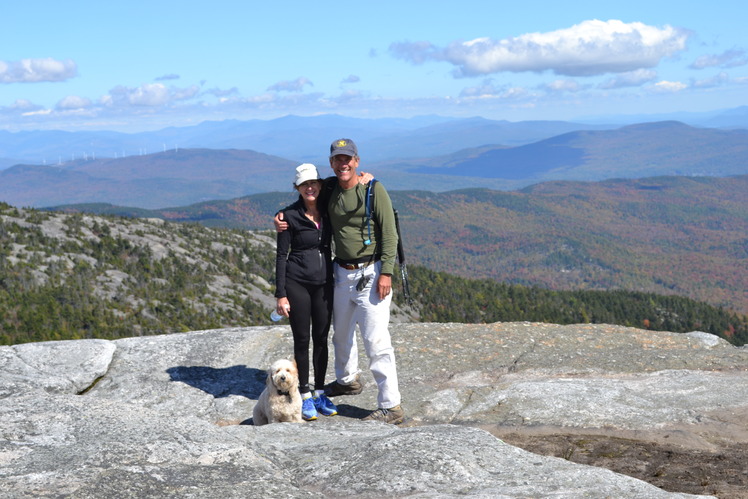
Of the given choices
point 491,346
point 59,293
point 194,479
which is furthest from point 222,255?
point 194,479

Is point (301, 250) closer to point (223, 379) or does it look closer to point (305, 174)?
point (305, 174)

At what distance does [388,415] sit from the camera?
9.42 m

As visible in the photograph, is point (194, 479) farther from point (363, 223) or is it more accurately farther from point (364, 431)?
point (363, 223)

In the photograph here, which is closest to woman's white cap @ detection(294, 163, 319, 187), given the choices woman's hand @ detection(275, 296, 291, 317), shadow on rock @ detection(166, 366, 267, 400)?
woman's hand @ detection(275, 296, 291, 317)

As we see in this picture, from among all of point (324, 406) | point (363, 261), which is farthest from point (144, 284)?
point (363, 261)

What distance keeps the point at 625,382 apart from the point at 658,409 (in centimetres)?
146

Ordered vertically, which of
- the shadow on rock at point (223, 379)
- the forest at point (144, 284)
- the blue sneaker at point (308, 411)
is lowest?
the forest at point (144, 284)

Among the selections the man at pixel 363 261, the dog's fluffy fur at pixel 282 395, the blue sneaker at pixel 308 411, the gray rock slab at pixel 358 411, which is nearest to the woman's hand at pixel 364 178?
the man at pixel 363 261

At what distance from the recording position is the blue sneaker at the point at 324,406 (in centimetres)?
983

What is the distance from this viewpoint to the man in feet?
28.0

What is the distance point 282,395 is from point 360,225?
2.75 m

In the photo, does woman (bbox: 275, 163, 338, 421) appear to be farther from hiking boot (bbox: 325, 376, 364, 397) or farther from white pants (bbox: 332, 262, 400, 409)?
hiking boot (bbox: 325, 376, 364, 397)

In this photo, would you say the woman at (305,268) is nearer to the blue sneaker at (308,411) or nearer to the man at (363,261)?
the blue sneaker at (308,411)

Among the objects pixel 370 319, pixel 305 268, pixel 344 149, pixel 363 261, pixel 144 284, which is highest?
pixel 344 149
